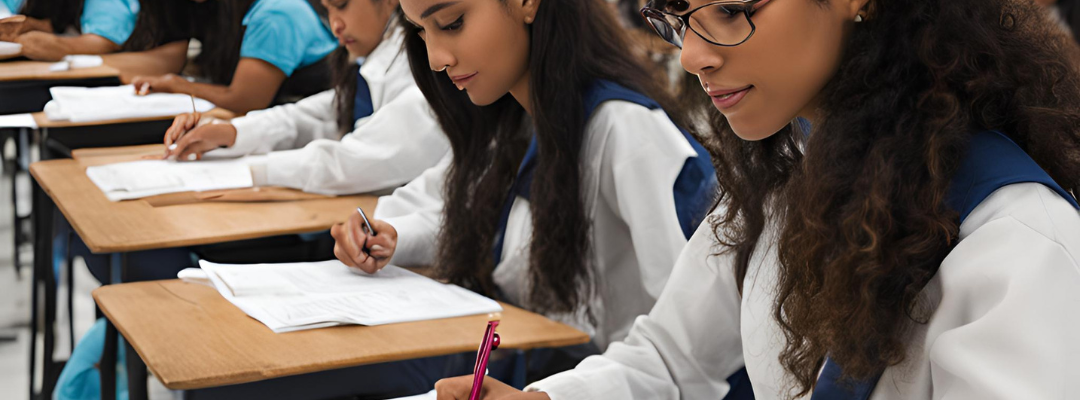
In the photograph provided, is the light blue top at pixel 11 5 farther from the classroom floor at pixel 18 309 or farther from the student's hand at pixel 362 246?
the classroom floor at pixel 18 309

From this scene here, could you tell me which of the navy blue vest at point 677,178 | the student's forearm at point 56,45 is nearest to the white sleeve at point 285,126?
the student's forearm at point 56,45

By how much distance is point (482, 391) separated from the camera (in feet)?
4.00

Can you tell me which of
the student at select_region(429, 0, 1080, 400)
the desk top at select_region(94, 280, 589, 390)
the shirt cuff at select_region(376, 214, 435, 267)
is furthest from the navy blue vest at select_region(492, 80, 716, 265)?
the student at select_region(429, 0, 1080, 400)

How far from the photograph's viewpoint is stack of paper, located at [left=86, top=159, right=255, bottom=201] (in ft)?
7.51

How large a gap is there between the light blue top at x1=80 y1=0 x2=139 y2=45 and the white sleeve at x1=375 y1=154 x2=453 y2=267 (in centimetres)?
59

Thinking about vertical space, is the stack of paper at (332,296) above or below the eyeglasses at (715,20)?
below

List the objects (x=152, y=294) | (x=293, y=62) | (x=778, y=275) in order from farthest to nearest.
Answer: (x=293, y=62), (x=152, y=294), (x=778, y=275)

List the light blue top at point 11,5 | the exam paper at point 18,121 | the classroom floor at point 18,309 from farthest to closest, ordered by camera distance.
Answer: the classroom floor at point 18,309, the exam paper at point 18,121, the light blue top at point 11,5

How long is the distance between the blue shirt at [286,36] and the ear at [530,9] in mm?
1351

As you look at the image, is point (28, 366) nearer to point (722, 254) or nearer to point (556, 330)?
point (556, 330)

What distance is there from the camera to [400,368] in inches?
57.3

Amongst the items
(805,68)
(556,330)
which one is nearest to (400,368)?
(556,330)

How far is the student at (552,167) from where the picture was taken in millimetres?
1739

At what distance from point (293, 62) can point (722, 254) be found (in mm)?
2289
